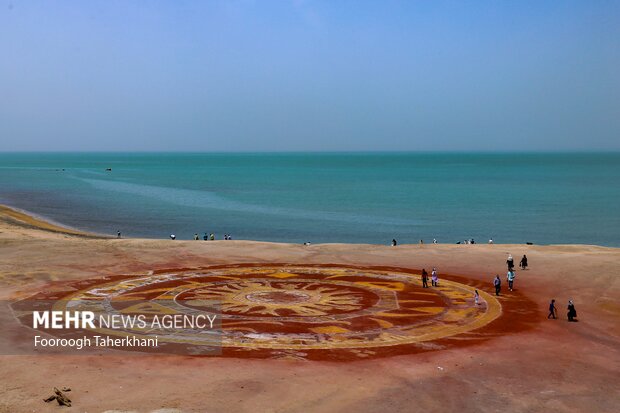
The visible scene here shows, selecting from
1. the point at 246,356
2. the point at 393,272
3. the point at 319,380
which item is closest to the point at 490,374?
the point at 319,380

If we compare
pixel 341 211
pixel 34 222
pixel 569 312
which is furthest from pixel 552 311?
pixel 341 211

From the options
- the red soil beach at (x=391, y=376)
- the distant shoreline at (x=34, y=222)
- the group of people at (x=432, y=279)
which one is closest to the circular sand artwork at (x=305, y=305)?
the group of people at (x=432, y=279)

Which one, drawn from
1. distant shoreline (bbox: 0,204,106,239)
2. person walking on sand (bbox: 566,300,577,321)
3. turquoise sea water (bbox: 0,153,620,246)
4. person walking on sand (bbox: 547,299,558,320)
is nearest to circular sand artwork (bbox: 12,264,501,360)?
person walking on sand (bbox: 547,299,558,320)

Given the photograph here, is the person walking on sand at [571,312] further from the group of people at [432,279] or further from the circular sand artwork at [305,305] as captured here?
the group of people at [432,279]

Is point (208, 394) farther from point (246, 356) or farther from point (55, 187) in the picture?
point (55, 187)

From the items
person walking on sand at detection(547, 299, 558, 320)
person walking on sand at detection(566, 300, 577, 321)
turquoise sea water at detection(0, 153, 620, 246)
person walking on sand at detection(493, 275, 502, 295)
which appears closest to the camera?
person walking on sand at detection(566, 300, 577, 321)

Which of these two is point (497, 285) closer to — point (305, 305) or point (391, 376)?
point (305, 305)

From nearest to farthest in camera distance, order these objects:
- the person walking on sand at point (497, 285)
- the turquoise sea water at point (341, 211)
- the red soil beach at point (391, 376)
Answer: the red soil beach at point (391, 376) → the person walking on sand at point (497, 285) → the turquoise sea water at point (341, 211)

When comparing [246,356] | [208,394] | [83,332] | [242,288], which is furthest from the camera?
[242,288]

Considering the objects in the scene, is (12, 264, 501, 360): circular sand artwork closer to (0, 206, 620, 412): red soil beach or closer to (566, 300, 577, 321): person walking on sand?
(0, 206, 620, 412): red soil beach
